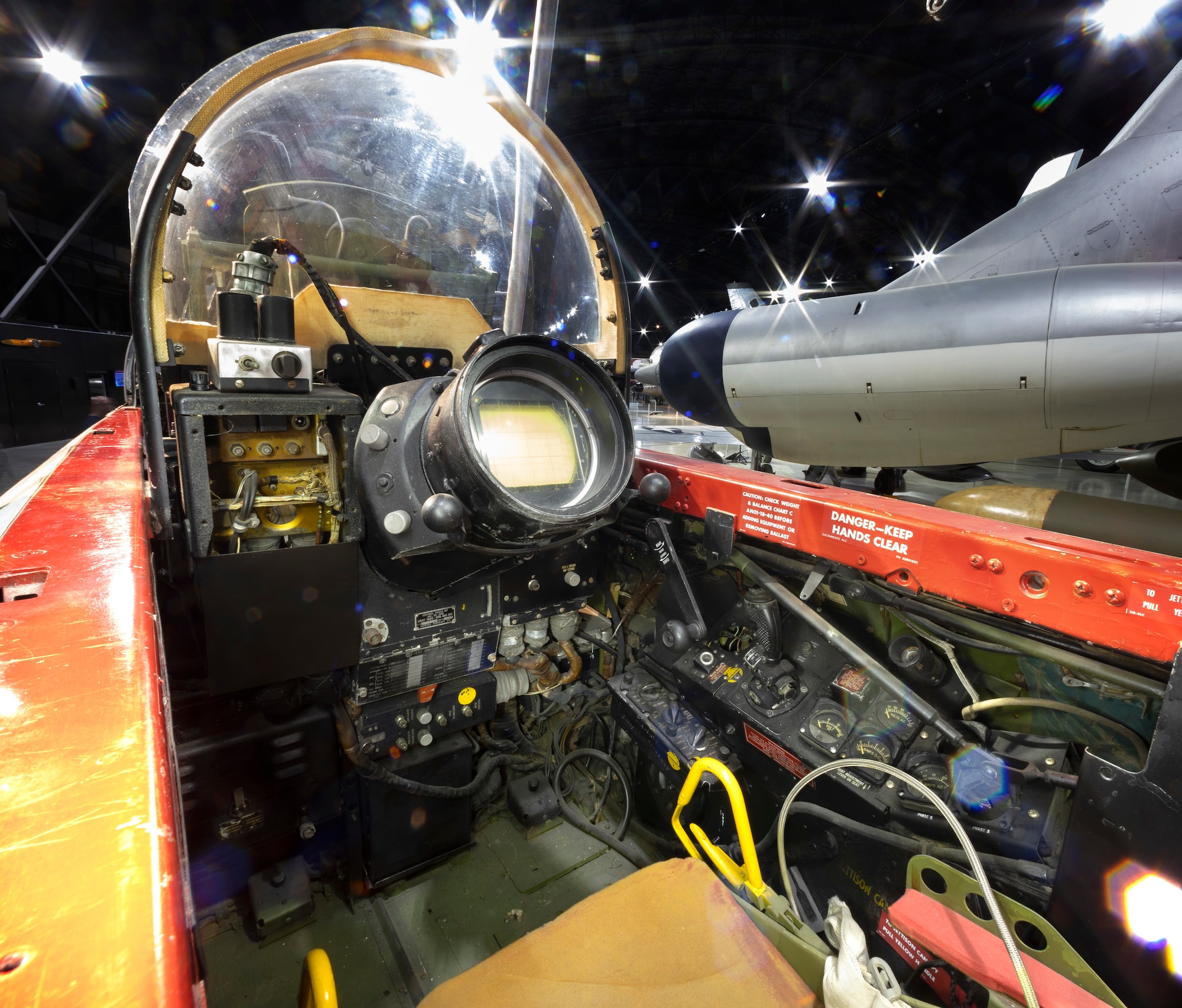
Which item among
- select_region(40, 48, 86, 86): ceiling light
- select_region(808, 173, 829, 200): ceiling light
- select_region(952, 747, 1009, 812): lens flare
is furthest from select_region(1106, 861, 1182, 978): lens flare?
select_region(808, 173, 829, 200): ceiling light

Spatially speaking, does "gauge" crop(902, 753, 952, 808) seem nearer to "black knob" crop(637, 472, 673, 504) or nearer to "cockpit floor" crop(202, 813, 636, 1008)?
"black knob" crop(637, 472, 673, 504)

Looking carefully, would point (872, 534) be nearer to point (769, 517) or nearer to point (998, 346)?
point (769, 517)

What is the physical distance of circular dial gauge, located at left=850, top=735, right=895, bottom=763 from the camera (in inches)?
65.9

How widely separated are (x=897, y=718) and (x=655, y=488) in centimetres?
108

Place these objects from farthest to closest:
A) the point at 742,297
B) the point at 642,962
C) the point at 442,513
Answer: the point at 742,297 < the point at 442,513 < the point at 642,962

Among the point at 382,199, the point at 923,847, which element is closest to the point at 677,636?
the point at 923,847

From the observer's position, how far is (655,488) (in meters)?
1.75

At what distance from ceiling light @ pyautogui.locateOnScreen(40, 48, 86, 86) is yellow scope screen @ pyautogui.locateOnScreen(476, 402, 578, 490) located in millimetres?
10460

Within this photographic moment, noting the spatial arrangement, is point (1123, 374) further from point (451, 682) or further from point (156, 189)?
point (156, 189)

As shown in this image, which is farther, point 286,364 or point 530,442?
point 530,442

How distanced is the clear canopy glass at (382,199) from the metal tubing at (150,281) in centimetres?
30

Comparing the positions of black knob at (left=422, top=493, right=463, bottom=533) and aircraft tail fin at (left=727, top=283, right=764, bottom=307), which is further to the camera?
aircraft tail fin at (left=727, top=283, right=764, bottom=307)

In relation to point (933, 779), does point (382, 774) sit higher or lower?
lower

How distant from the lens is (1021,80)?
10.3 m
